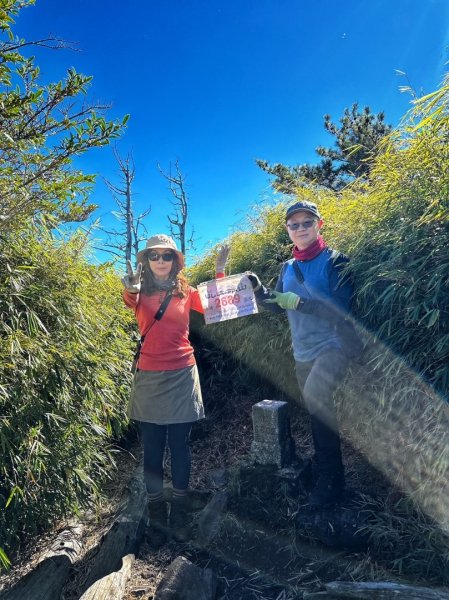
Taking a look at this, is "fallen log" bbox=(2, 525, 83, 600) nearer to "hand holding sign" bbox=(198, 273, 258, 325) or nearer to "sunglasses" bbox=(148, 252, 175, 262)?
"hand holding sign" bbox=(198, 273, 258, 325)

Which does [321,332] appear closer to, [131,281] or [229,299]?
[229,299]

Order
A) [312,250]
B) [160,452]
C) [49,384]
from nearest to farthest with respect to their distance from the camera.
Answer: [312,250], [49,384], [160,452]

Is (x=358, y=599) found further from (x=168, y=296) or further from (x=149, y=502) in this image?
(x=168, y=296)

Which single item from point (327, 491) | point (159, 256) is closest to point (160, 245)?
point (159, 256)

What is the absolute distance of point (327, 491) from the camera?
2.55m

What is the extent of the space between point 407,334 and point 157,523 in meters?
2.18

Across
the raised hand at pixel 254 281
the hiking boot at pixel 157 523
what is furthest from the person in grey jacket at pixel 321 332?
the hiking boot at pixel 157 523

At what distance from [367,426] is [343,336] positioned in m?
0.67

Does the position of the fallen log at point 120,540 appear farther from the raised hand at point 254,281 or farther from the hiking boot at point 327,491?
the raised hand at point 254,281

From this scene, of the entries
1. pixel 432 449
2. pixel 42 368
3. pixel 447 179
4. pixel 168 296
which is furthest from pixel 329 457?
pixel 42 368

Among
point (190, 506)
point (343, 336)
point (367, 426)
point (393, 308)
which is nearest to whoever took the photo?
point (393, 308)

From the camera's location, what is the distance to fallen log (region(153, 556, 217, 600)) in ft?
7.68

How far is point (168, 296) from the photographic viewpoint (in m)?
2.89

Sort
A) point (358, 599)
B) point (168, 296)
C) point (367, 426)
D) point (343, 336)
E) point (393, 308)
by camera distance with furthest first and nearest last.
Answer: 1. point (168, 296)
2. point (367, 426)
3. point (343, 336)
4. point (393, 308)
5. point (358, 599)
